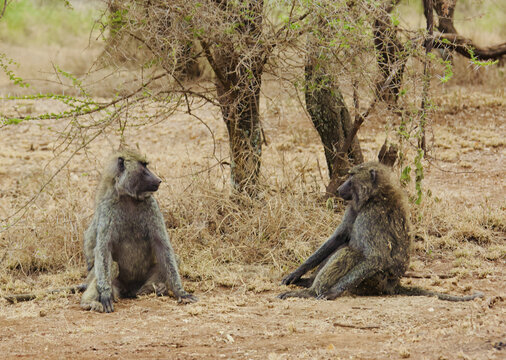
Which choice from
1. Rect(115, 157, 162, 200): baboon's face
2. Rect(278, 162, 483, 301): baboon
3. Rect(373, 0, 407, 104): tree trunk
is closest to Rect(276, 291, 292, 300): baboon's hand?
Rect(278, 162, 483, 301): baboon

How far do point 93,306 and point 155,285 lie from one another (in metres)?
0.55

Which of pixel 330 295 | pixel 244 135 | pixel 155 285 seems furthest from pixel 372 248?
pixel 244 135

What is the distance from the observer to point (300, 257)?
5.97 metres

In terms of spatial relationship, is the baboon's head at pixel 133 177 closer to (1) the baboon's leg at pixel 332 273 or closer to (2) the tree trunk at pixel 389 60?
(1) the baboon's leg at pixel 332 273

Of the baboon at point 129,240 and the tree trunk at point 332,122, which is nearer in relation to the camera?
the baboon at point 129,240

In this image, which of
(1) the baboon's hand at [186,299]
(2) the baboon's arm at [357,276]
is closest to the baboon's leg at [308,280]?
(2) the baboon's arm at [357,276]

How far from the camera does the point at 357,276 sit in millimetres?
5020

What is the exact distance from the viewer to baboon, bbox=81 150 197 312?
5.05 metres

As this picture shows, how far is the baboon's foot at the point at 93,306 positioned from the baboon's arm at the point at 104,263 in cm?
3

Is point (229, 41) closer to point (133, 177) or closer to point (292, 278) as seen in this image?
point (133, 177)

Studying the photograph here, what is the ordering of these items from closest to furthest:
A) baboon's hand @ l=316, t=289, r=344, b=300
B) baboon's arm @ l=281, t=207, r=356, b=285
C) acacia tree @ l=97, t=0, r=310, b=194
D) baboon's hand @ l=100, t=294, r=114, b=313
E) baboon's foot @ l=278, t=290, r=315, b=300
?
baboon's hand @ l=100, t=294, r=114, b=313
baboon's hand @ l=316, t=289, r=344, b=300
baboon's foot @ l=278, t=290, r=315, b=300
baboon's arm @ l=281, t=207, r=356, b=285
acacia tree @ l=97, t=0, r=310, b=194

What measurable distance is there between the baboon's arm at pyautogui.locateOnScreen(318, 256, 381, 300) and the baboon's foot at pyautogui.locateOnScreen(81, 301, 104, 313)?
1634 mm

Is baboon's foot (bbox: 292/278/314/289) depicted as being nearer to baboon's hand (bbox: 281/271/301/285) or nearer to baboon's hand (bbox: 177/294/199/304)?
baboon's hand (bbox: 281/271/301/285)

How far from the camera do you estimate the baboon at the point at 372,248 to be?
5.04 metres
